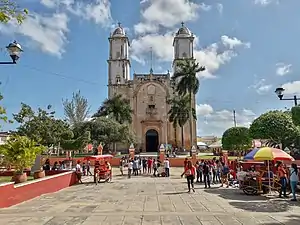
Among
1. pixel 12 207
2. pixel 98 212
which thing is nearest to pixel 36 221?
pixel 98 212

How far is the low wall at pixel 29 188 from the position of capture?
9.95 metres

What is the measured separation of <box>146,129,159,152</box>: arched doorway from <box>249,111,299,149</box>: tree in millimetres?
22828

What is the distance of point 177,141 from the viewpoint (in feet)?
158

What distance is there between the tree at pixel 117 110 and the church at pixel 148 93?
3.28 meters

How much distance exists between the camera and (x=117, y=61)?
4991cm

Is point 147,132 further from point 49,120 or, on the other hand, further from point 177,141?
point 49,120

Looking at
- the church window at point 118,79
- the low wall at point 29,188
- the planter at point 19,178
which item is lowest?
the low wall at point 29,188

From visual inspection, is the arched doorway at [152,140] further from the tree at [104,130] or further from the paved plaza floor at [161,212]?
the paved plaza floor at [161,212]

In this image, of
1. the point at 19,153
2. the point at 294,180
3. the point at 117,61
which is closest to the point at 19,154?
the point at 19,153

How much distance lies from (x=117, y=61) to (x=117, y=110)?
9.18 metres

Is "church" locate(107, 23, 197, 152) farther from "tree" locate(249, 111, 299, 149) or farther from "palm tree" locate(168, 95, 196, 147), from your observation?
"tree" locate(249, 111, 299, 149)

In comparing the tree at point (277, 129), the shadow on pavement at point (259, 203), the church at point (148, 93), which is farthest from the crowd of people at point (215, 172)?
the church at point (148, 93)

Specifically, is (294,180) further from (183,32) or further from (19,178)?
(183,32)

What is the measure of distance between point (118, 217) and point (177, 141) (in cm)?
4065
